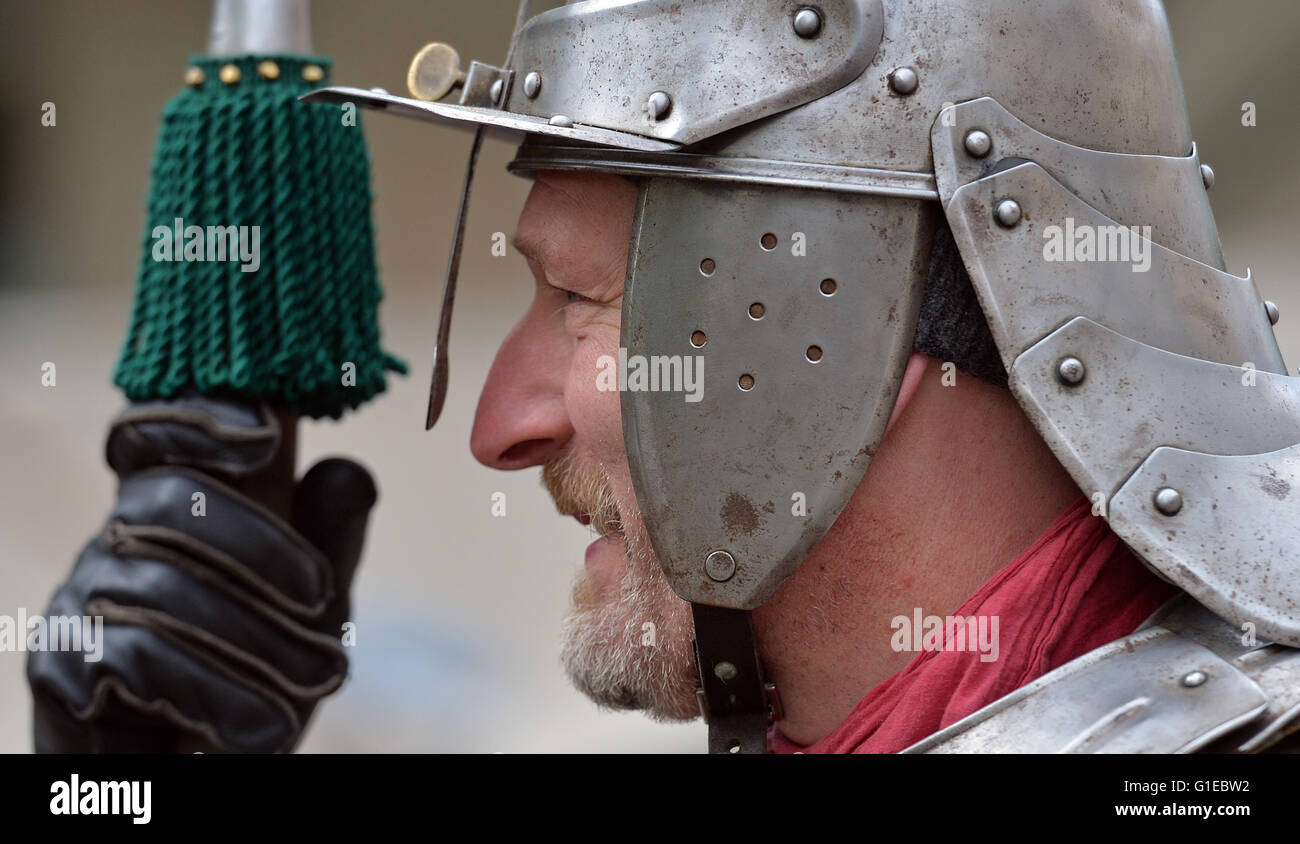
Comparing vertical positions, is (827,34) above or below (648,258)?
above

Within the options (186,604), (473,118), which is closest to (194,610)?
(186,604)

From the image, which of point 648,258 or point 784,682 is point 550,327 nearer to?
point 648,258

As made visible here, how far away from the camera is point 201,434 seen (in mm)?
1961

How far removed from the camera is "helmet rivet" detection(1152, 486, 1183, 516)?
1.19 metres

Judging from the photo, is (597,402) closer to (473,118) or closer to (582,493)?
(582,493)

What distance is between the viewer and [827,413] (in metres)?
1.30

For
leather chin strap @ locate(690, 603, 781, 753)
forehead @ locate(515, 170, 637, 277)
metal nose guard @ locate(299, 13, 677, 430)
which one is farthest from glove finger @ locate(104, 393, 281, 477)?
leather chin strap @ locate(690, 603, 781, 753)

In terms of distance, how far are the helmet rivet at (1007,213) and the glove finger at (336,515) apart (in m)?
1.22

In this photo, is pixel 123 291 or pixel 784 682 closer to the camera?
pixel 784 682

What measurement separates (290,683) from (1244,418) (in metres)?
1.37

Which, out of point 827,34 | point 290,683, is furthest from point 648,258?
point 290,683

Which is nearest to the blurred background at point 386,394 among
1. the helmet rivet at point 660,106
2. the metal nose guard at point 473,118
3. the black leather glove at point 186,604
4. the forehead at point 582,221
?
the black leather glove at point 186,604

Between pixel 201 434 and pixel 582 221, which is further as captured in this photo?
pixel 201 434

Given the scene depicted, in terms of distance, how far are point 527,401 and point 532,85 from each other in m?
0.34
